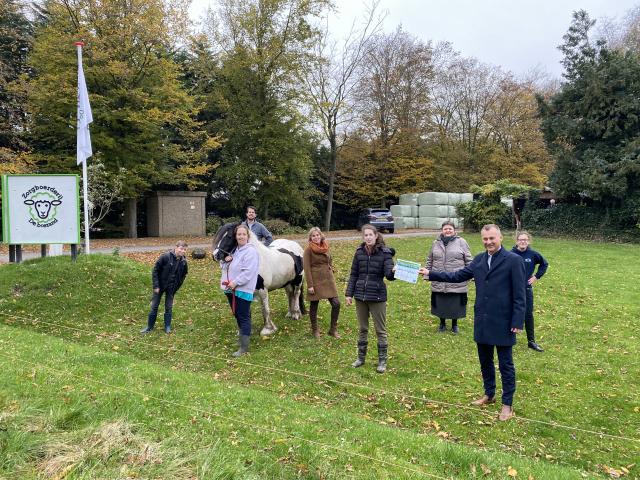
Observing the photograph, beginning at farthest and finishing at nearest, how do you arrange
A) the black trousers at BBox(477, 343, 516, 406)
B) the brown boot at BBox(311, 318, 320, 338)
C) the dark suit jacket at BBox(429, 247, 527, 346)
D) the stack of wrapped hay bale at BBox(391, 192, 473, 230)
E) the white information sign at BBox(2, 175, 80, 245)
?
the stack of wrapped hay bale at BBox(391, 192, 473, 230) → the white information sign at BBox(2, 175, 80, 245) → the brown boot at BBox(311, 318, 320, 338) → the black trousers at BBox(477, 343, 516, 406) → the dark suit jacket at BBox(429, 247, 527, 346)

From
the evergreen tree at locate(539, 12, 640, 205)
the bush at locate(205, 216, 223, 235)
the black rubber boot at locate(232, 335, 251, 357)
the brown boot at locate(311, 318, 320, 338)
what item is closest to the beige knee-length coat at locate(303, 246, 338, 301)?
the brown boot at locate(311, 318, 320, 338)

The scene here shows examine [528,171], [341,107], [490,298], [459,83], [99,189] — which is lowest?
[490,298]

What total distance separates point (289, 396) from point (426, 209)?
110 ft

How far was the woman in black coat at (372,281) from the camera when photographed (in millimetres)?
6898

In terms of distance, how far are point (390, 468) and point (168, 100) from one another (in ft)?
81.5

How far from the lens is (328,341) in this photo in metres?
8.62

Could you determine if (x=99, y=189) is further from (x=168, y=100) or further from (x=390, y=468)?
(x=390, y=468)

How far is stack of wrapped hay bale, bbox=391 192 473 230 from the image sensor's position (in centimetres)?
3766

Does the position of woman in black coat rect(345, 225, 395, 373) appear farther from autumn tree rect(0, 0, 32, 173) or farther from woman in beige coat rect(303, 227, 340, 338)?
autumn tree rect(0, 0, 32, 173)

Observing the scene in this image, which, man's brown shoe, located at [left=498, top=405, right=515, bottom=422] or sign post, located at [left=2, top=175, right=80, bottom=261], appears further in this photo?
sign post, located at [left=2, top=175, right=80, bottom=261]

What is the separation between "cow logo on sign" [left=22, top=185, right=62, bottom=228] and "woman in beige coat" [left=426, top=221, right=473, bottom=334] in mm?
9797

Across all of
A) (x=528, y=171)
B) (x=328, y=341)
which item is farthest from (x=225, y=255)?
(x=528, y=171)

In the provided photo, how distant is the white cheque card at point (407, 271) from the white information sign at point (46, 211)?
9.64 meters

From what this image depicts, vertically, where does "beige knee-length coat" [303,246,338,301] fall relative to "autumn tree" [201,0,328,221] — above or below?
below
